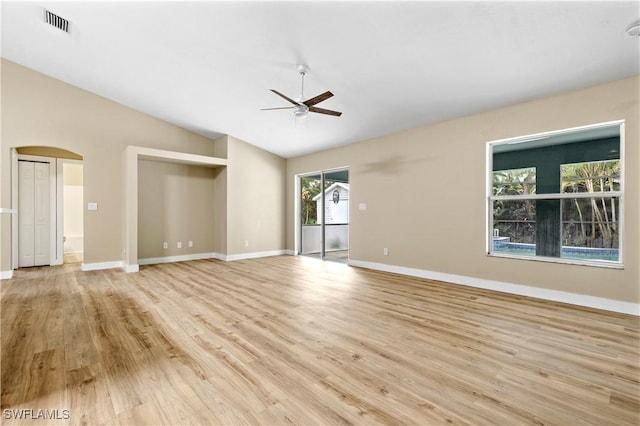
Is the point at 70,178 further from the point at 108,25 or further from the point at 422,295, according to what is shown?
the point at 422,295

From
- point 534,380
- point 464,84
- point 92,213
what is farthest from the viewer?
point 92,213

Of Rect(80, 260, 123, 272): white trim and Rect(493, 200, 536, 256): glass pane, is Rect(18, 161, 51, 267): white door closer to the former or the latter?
Rect(80, 260, 123, 272): white trim

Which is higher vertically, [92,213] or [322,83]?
[322,83]

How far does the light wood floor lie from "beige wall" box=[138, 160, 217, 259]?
106 inches

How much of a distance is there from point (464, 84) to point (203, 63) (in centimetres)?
368

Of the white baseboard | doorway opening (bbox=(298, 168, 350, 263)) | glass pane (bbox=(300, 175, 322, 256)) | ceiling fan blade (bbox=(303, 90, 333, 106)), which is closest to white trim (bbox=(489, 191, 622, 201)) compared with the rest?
the white baseboard

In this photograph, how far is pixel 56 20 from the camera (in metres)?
3.84

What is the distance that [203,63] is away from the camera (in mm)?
4246

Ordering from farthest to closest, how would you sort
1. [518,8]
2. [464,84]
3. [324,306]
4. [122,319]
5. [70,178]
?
1. [70,178]
2. [464,84]
3. [324,306]
4. [122,319]
5. [518,8]

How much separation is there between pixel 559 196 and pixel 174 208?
7434 mm

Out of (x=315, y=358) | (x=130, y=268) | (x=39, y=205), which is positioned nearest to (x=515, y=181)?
(x=315, y=358)

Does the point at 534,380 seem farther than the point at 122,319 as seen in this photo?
No

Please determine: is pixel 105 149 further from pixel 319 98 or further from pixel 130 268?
pixel 319 98

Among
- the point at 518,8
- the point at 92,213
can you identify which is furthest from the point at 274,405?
the point at 92,213
